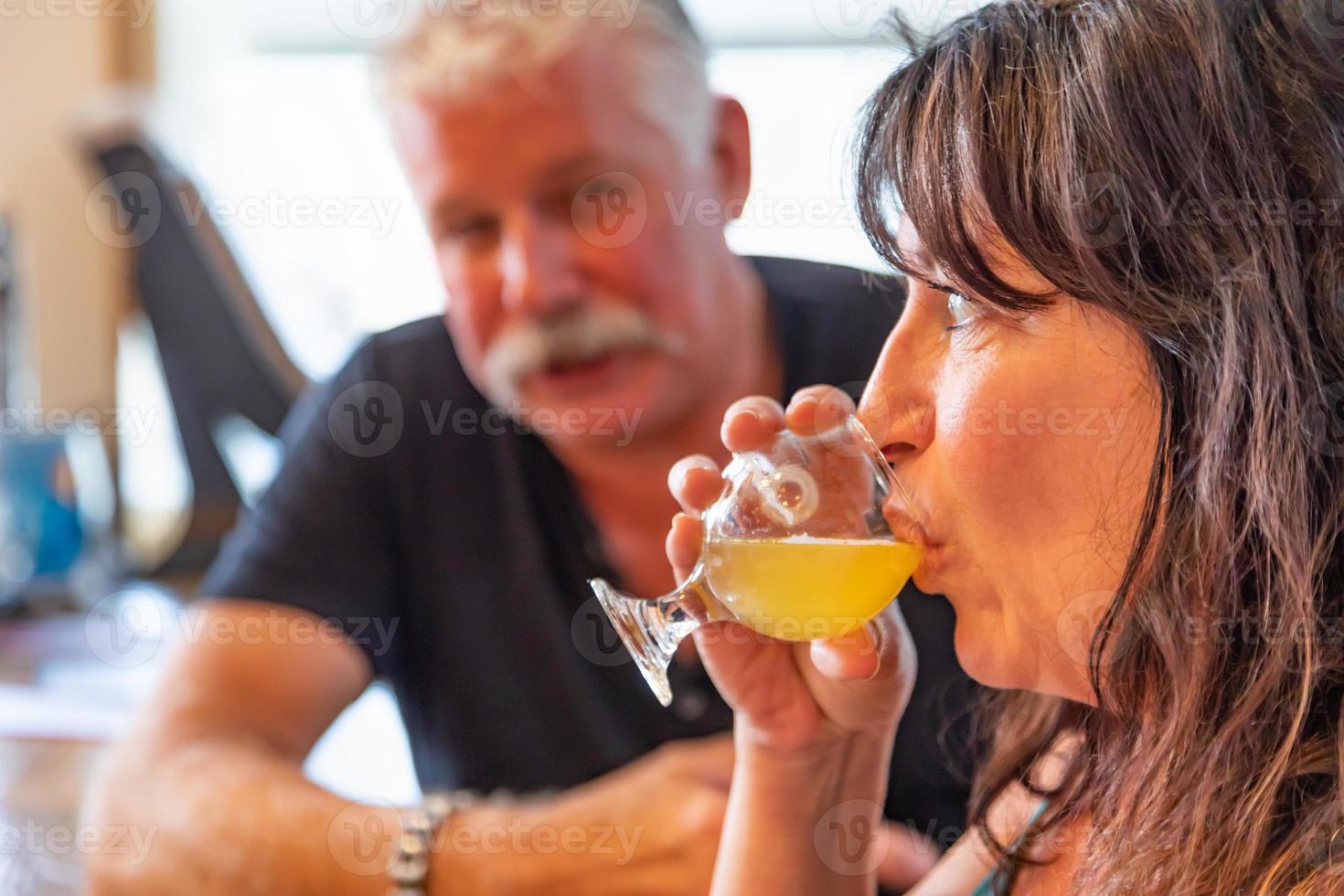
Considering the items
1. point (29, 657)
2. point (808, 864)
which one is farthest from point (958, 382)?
point (29, 657)

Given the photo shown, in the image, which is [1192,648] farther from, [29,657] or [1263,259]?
[29,657]

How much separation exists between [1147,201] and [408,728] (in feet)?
4.15

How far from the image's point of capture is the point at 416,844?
129 cm

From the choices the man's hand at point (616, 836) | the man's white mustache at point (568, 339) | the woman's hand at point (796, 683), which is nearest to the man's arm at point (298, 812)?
the man's hand at point (616, 836)

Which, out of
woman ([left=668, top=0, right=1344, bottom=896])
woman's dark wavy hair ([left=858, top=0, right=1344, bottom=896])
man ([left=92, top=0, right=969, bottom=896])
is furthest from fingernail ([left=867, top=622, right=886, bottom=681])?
man ([left=92, top=0, right=969, bottom=896])

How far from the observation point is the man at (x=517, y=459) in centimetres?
146

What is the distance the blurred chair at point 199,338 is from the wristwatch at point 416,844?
4.74 feet

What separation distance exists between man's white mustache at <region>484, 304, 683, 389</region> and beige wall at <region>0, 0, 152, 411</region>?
2.38 m

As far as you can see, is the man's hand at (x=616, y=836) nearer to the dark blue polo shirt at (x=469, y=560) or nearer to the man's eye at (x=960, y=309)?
the dark blue polo shirt at (x=469, y=560)

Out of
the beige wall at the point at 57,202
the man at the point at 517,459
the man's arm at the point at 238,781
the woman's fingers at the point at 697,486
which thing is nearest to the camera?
the woman's fingers at the point at 697,486

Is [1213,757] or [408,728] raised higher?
[1213,757]

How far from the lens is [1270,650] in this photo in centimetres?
75

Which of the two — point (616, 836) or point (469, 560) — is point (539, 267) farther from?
point (616, 836)

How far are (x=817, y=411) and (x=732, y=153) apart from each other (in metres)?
0.91
